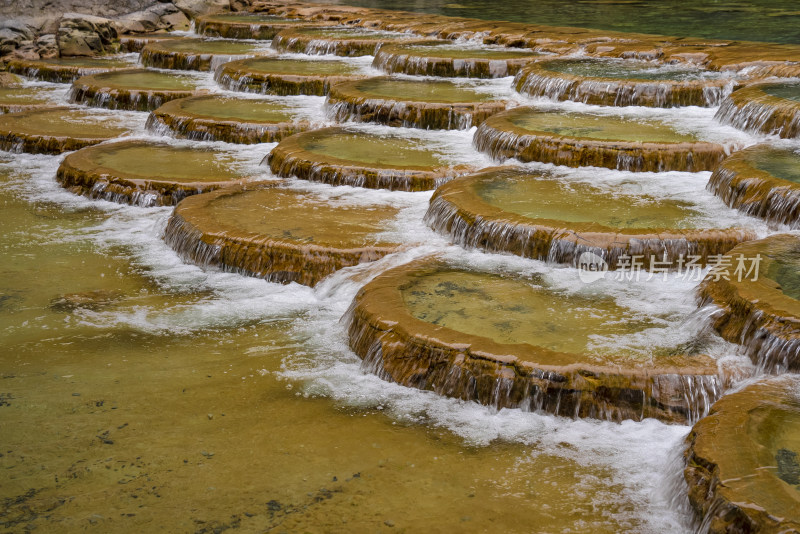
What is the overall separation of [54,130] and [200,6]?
25.7ft

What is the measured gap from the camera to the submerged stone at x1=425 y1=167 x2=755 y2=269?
549 centimetres

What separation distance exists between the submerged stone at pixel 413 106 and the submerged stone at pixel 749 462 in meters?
5.28

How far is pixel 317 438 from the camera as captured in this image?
4.01 m

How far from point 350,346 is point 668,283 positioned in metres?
1.89

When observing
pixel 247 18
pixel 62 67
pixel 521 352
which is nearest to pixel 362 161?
pixel 521 352

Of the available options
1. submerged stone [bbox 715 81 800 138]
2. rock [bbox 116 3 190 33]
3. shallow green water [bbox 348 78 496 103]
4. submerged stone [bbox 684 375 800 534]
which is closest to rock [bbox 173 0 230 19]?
rock [bbox 116 3 190 33]

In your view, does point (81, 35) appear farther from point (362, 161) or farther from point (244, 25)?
point (362, 161)

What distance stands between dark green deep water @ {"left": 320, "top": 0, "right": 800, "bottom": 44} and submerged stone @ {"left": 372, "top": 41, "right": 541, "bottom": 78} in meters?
3.55

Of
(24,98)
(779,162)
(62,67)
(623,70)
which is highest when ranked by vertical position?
(623,70)

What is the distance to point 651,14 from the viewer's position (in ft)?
51.1

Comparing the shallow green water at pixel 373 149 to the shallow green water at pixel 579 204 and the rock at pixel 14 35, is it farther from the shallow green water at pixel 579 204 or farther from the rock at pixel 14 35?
the rock at pixel 14 35

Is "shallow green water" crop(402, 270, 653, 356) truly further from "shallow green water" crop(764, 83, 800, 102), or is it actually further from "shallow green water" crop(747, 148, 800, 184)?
"shallow green water" crop(764, 83, 800, 102)

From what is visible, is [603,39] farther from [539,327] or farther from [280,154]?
[539,327]

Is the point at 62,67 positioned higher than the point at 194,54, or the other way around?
the point at 194,54
